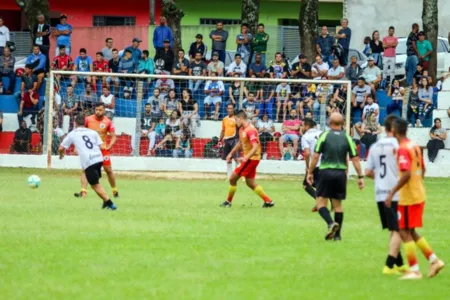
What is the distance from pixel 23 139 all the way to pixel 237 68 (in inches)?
266

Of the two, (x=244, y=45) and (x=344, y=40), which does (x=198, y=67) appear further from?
(x=344, y=40)

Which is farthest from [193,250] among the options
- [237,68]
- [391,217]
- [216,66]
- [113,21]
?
[113,21]

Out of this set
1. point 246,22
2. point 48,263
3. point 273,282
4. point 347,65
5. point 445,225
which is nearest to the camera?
point 273,282

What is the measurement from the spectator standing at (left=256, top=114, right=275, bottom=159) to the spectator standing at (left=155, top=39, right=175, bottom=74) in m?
4.30

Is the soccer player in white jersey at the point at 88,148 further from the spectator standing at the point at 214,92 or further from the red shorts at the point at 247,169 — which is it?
the spectator standing at the point at 214,92

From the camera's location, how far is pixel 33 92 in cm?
3497

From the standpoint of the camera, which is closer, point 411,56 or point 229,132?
point 229,132

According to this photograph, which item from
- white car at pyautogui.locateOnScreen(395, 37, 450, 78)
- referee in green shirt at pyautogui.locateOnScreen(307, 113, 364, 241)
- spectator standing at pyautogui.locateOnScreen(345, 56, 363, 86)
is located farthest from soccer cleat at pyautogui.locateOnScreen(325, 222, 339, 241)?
white car at pyautogui.locateOnScreen(395, 37, 450, 78)

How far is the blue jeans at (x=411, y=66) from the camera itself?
119 ft

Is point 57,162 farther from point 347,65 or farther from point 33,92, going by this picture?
point 347,65

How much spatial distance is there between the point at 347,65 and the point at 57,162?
9.94 m

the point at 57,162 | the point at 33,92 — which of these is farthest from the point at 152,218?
the point at 33,92

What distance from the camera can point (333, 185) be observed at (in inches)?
654

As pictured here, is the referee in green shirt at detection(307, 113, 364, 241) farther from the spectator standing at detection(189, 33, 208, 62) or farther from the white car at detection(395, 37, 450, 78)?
the white car at detection(395, 37, 450, 78)
